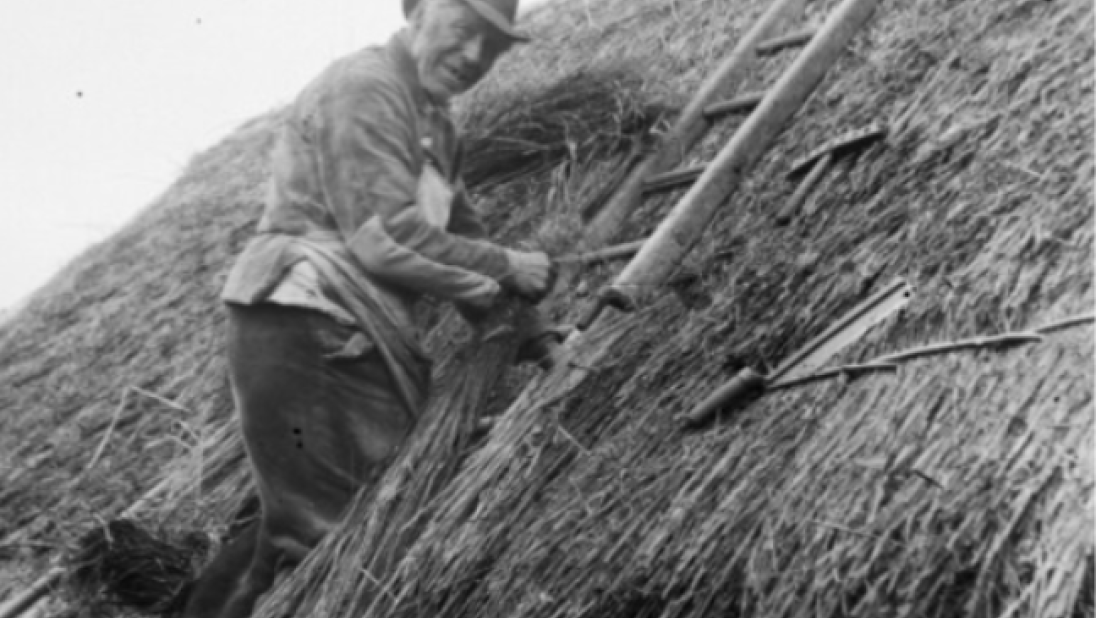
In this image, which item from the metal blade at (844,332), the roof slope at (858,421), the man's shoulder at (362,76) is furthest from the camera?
the man's shoulder at (362,76)

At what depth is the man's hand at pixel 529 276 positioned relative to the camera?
538 cm

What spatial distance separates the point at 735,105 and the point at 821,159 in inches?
27.6

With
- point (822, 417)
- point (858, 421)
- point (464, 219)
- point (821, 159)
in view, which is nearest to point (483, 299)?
point (464, 219)

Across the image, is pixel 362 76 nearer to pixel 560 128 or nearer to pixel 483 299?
pixel 483 299

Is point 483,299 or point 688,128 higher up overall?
point 483,299

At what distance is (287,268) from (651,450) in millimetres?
1205

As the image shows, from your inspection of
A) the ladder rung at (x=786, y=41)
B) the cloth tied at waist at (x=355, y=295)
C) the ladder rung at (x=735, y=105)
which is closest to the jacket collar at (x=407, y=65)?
the cloth tied at waist at (x=355, y=295)

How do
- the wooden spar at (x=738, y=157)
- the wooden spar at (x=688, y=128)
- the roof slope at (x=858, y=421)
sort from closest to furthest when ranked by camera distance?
the roof slope at (x=858, y=421)
the wooden spar at (x=738, y=157)
the wooden spar at (x=688, y=128)

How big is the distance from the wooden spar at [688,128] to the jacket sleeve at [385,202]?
49 cm

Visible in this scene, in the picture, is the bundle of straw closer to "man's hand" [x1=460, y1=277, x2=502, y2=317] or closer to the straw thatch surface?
the straw thatch surface

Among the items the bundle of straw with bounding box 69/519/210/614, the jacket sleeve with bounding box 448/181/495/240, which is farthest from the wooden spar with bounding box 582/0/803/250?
the bundle of straw with bounding box 69/519/210/614

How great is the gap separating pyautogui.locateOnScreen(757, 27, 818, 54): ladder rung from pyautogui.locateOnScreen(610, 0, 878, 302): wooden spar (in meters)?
0.12

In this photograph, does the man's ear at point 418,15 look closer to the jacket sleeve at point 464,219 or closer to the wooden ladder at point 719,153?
the jacket sleeve at point 464,219

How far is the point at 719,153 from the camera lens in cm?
572
